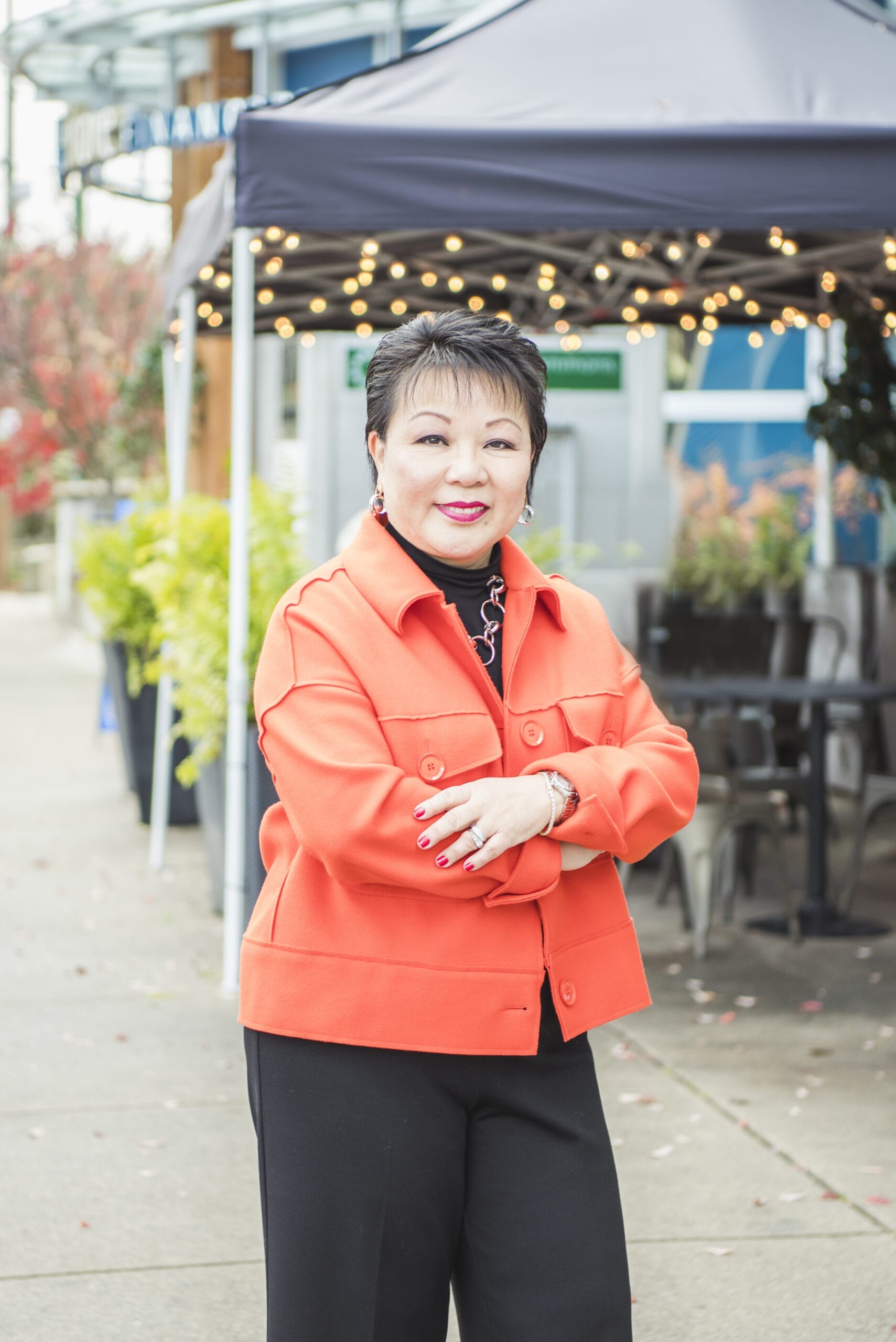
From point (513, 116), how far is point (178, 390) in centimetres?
290

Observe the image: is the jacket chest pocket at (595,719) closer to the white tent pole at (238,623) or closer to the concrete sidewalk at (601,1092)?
the concrete sidewalk at (601,1092)

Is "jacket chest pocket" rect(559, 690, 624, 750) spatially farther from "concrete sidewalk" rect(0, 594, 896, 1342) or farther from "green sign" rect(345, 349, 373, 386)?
"green sign" rect(345, 349, 373, 386)

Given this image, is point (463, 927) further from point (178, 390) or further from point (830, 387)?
point (830, 387)

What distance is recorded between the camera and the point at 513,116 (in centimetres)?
506

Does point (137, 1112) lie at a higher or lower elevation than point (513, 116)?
lower

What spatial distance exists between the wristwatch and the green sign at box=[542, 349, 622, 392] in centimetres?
1075

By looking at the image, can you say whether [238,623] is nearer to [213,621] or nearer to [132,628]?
[213,621]

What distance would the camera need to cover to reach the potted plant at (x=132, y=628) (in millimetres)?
8969

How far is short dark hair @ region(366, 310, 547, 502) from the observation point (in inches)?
87.0

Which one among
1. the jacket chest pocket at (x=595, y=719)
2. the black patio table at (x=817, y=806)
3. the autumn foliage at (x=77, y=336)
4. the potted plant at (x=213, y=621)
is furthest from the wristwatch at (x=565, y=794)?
the autumn foliage at (x=77, y=336)

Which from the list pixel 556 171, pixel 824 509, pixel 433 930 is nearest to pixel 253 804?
pixel 556 171

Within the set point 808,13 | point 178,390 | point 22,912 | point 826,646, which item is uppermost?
point 808,13

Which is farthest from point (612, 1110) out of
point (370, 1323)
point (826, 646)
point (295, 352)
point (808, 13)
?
point (295, 352)

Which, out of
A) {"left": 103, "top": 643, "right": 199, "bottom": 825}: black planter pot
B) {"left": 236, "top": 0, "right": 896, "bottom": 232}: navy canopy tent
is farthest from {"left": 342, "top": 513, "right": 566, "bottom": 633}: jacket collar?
{"left": 103, "top": 643, "right": 199, "bottom": 825}: black planter pot
